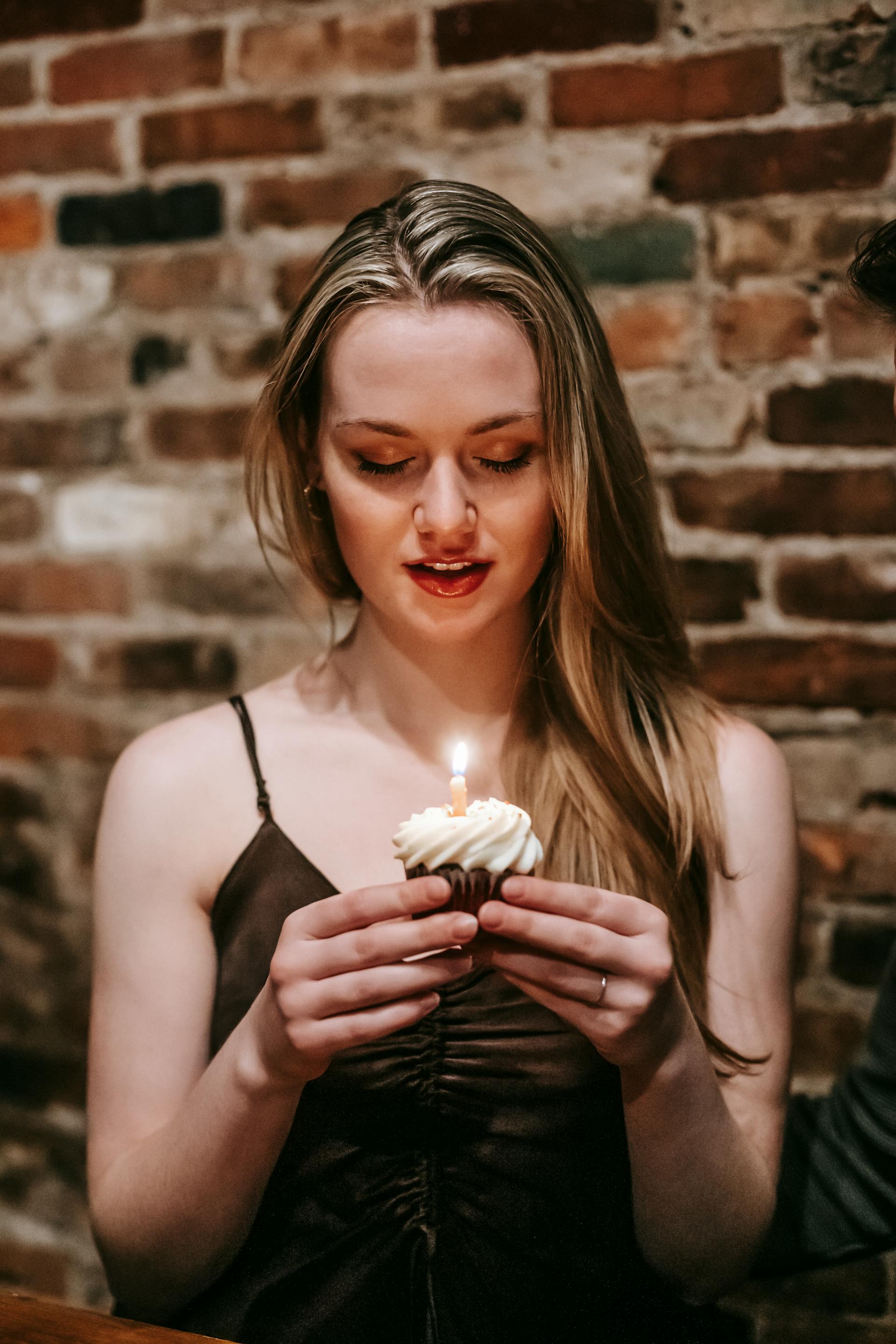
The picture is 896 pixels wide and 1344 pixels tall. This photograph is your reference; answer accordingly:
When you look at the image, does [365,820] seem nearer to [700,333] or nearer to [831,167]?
[700,333]

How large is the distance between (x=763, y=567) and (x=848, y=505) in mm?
138

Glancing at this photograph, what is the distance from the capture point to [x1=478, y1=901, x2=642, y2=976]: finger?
860 mm

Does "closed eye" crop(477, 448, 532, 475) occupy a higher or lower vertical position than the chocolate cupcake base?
higher

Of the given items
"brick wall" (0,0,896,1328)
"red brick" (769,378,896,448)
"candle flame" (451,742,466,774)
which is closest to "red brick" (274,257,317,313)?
"brick wall" (0,0,896,1328)

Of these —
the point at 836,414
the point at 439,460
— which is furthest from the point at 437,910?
the point at 836,414

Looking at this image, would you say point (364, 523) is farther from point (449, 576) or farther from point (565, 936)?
point (565, 936)

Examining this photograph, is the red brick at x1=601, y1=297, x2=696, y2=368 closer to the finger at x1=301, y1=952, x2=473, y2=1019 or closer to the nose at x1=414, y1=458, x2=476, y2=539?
the nose at x1=414, y1=458, x2=476, y2=539

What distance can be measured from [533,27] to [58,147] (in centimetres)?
78

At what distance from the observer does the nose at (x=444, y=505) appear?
3.43 feet

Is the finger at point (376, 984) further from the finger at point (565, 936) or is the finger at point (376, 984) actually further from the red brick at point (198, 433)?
the red brick at point (198, 433)

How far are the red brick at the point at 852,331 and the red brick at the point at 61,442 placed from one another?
1100mm

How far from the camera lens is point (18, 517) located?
1.79 meters

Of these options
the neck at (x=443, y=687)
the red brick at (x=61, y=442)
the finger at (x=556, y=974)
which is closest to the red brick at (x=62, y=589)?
the red brick at (x=61, y=442)

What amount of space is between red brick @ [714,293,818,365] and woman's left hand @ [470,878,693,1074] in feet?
2.91
